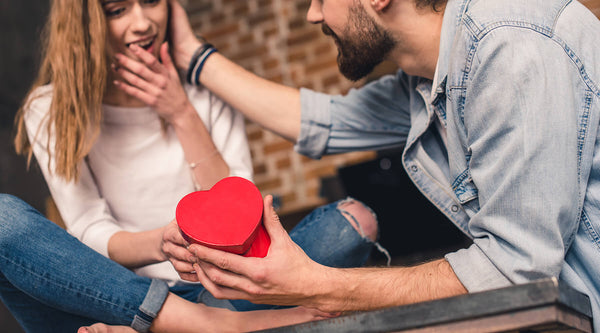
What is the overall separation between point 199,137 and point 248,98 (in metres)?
0.18

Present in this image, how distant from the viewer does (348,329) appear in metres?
0.91

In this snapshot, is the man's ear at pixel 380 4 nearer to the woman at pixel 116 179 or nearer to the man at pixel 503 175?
the man at pixel 503 175

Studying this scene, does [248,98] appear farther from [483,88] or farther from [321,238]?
[483,88]

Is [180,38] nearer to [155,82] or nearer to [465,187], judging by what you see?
[155,82]

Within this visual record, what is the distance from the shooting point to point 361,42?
133 cm

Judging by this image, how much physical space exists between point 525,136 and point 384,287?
0.38 meters

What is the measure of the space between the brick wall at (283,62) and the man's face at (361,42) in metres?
1.72

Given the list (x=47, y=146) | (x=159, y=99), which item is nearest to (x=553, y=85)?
(x=159, y=99)

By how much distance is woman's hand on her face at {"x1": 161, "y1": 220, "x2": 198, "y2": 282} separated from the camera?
1.08 meters

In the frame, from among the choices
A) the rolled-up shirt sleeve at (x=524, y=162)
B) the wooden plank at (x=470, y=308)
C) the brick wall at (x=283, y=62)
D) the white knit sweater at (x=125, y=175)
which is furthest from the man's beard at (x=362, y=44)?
the brick wall at (x=283, y=62)

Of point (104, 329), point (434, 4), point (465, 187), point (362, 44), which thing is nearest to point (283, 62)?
point (362, 44)

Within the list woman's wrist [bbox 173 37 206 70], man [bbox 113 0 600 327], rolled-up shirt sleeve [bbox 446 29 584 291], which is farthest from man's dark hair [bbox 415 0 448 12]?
woman's wrist [bbox 173 37 206 70]

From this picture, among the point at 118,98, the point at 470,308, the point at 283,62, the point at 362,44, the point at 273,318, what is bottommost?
the point at 283,62

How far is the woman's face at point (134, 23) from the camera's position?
1.39 meters
